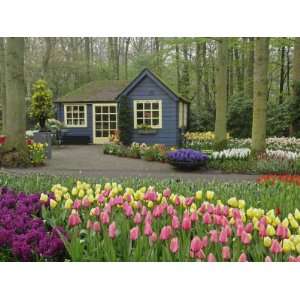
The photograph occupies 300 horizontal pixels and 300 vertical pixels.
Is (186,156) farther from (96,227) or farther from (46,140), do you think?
(96,227)

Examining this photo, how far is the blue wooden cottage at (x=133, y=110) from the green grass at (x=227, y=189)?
1147 centimetres

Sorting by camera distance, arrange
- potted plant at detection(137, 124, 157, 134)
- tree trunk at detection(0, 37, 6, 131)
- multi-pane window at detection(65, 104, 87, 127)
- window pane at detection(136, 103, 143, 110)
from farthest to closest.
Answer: tree trunk at detection(0, 37, 6, 131)
multi-pane window at detection(65, 104, 87, 127)
window pane at detection(136, 103, 143, 110)
potted plant at detection(137, 124, 157, 134)

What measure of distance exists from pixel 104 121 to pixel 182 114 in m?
3.85

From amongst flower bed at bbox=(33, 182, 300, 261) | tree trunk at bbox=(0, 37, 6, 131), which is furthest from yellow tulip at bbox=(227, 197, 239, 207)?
tree trunk at bbox=(0, 37, 6, 131)

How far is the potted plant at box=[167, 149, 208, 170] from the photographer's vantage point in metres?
9.46

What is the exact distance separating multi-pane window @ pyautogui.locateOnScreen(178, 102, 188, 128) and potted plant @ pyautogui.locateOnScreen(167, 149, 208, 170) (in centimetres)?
716

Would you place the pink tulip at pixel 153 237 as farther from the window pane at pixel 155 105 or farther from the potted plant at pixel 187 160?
the window pane at pixel 155 105

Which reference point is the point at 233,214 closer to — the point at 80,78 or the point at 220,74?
the point at 220,74

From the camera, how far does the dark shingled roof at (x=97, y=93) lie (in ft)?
62.7

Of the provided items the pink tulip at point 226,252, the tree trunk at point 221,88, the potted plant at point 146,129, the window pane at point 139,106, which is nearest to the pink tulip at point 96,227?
the pink tulip at point 226,252

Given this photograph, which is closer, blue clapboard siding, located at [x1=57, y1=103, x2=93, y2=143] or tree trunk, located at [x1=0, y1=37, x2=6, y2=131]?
blue clapboard siding, located at [x1=57, y1=103, x2=93, y2=143]

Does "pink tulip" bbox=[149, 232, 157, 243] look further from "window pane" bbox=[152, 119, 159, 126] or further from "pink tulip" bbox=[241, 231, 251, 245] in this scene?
"window pane" bbox=[152, 119, 159, 126]

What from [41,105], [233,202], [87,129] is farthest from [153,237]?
[87,129]

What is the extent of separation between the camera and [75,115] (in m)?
19.3
